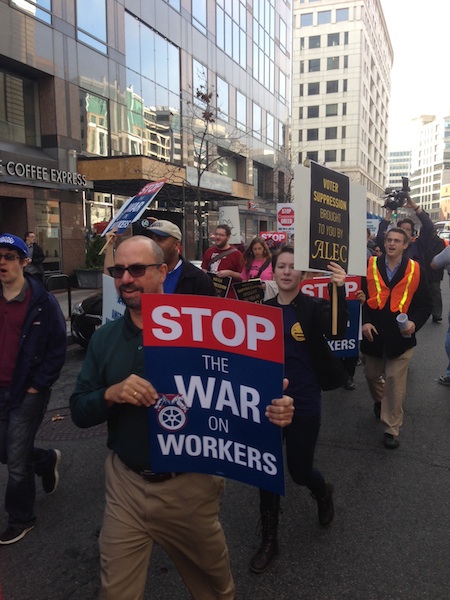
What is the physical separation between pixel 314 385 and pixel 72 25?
1737 centimetres

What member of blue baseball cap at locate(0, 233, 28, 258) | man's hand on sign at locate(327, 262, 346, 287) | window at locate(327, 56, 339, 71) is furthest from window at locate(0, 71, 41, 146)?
window at locate(327, 56, 339, 71)

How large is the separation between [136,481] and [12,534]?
1.65 meters

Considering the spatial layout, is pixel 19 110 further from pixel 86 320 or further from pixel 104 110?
pixel 86 320

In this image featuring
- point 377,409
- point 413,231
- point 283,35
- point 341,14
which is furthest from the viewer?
point 341,14

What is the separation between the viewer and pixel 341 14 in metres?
70.2

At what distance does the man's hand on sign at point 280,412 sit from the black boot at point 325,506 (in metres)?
1.61

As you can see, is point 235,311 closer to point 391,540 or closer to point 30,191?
point 391,540

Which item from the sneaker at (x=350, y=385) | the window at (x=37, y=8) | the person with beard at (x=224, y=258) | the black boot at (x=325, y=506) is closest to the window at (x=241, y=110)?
the window at (x=37, y=8)

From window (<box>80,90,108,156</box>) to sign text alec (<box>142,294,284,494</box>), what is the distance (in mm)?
16819

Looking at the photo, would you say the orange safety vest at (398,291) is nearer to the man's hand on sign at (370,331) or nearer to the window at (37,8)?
the man's hand on sign at (370,331)

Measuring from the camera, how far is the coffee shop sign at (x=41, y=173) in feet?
44.6

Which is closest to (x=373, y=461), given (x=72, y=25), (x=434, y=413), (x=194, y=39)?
(x=434, y=413)

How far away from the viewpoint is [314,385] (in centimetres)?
294

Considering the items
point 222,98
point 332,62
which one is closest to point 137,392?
point 222,98
